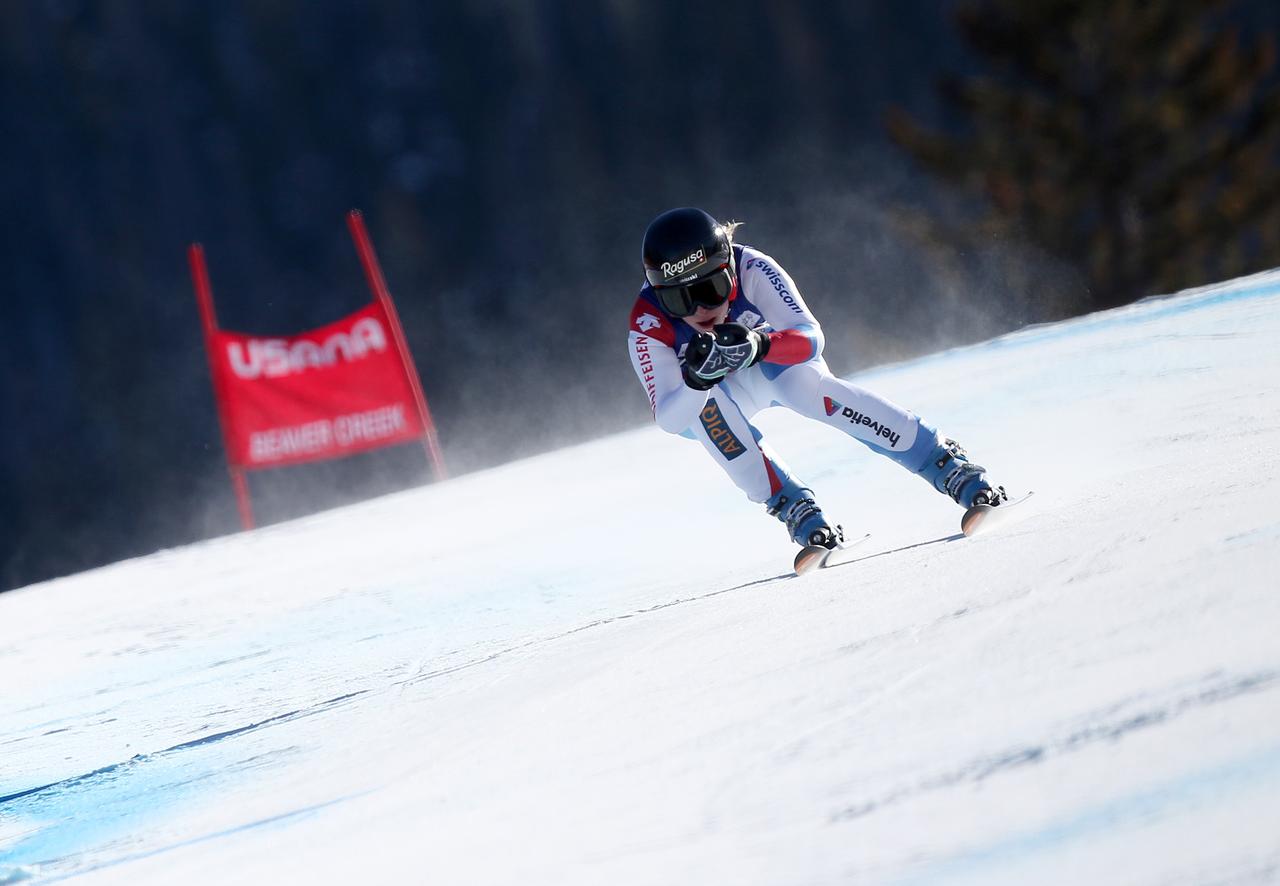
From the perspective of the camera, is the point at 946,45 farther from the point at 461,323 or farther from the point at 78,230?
the point at 78,230

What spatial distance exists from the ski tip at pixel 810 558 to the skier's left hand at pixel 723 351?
0.55m

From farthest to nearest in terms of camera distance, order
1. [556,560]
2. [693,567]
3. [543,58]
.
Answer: [543,58], [556,560], [693,567]

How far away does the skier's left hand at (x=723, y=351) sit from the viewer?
3520mm

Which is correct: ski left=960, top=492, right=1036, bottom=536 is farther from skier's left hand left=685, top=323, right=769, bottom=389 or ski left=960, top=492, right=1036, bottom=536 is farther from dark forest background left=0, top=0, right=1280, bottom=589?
dark forest background left=0, top=0, right=1280, bottom=589

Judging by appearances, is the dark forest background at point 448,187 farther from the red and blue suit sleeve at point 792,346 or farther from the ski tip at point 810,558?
the ski tip at point 810,558

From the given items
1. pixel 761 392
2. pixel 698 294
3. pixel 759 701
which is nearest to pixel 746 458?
pixel 761 392

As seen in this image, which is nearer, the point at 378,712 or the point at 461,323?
the point at 378,712

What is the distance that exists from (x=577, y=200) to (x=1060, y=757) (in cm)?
2210

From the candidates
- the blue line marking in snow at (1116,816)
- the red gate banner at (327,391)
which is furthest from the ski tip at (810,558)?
the red gate banner at (327,391)

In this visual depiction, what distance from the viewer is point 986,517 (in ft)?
11.0

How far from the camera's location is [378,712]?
2857 millimetres

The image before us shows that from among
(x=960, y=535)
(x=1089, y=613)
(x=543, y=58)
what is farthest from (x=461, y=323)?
(x=1089, y=613)

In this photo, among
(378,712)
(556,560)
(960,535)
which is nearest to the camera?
(378,712)

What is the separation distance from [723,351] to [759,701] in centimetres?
172
